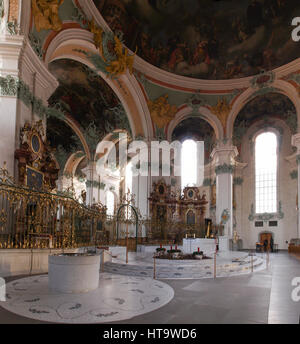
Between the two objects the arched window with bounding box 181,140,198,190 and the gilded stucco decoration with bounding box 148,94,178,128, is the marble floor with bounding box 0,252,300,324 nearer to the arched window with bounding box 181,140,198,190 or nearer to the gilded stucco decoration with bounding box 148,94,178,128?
the gilded stucco decoration with bounding box 148,94,178,128

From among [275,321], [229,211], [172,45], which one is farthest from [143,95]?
[275,321]

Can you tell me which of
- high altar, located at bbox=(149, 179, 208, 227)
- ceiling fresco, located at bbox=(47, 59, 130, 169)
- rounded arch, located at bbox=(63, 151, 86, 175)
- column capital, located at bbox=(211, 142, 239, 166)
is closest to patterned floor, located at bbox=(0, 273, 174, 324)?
high altar, located at bbox=(149, 179, 208, 227)

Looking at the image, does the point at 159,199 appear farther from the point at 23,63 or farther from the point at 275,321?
the point at 275,321

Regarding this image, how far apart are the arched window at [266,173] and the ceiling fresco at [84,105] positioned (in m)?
11.6

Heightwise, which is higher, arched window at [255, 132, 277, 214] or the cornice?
the cornice

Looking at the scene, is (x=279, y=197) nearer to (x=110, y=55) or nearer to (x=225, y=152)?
(x=225, y=152)

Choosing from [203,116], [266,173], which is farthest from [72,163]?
[266,173]

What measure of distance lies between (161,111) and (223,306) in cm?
1742

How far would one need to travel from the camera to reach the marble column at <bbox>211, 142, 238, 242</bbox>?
20.5 m

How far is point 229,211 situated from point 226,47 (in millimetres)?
11316

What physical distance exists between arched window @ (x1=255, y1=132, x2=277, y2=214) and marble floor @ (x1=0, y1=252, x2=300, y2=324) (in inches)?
722

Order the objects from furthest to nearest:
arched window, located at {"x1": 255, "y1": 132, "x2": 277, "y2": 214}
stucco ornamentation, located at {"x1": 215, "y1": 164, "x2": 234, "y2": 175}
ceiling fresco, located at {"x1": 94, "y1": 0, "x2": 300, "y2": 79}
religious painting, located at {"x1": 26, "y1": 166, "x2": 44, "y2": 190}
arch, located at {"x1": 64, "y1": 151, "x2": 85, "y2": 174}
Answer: arch, located at {"x1": 64, "y1": 151, "x2": 85, "y2": 174} → arched window, located at {"x1": 255, "y1": 132, "x2": 277, "y2": 214} → stucco ornamentation, located at {"x1": 215, "y1": 164, "x2": 234, "y2": 175} → ceiling fresco, located at {"x1": 94, "y1": 0, "x2": 300, "y2": 79} → religious painting, located at {"x1": 26, "y1": 166, "x2": 44, "y2": 190}

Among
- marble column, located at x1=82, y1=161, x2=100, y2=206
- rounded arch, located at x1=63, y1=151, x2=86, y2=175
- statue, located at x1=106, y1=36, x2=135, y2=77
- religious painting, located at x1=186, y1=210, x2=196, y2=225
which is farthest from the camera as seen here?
rounded arch, located at x1=63, y1=151, x2=86, y2=175

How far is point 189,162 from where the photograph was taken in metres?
27.5
